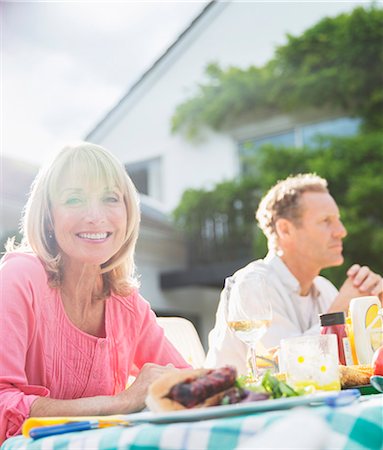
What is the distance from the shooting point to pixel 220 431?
A: 72cm

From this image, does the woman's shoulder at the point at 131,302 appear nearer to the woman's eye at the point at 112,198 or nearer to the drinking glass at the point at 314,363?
the woman's eye at the point at 112,198

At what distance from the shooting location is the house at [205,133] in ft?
31.7

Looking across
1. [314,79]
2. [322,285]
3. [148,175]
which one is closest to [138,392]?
[322,285]

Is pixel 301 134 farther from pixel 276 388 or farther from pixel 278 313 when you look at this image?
pixel 276 388

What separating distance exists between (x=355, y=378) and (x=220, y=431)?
555 mm

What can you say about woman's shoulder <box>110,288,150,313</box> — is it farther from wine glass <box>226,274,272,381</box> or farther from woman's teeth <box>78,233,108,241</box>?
wine glass <box>226,274,272,381</box>

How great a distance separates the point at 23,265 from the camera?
1384 mm

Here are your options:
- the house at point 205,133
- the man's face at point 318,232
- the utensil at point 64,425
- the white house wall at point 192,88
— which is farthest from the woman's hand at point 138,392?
the white house wall at point 192,88

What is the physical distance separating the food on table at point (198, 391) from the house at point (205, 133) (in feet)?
27.1

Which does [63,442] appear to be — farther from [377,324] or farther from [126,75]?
[126,75]

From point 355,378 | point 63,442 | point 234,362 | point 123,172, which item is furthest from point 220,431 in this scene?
point 234,362

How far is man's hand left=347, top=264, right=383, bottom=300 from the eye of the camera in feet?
6.93

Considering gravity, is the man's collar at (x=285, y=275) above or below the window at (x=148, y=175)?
below

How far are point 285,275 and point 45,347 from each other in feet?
4.27
